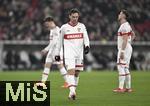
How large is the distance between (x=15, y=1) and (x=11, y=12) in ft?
3.54

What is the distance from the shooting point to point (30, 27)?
128 feet

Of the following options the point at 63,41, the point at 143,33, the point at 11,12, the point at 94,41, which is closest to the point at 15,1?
the point at 11,12

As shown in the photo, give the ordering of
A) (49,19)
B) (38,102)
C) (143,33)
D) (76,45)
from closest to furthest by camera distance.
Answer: (38,102) → (76,45) → (49,19) → (143,33)

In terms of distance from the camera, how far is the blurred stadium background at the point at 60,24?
38.1 meters

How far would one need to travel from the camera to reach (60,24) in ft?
129

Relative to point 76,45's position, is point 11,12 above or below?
above

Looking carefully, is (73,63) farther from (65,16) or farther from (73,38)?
(65,16)

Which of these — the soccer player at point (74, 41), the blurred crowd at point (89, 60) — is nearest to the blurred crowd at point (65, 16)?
the blurred crowd at point (89, 60)

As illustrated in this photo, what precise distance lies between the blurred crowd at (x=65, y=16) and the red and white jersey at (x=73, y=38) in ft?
71.8

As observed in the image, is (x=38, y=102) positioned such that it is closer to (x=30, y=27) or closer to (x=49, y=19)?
(x=49, y=19)

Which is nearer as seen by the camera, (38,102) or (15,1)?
(38,102)

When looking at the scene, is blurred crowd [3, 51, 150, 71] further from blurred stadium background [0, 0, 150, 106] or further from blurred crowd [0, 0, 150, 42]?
blurred crowd [0, 0, 150, 42]

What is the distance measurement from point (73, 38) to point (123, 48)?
271 centimetres

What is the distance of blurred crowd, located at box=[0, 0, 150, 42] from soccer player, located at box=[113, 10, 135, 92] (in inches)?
765
